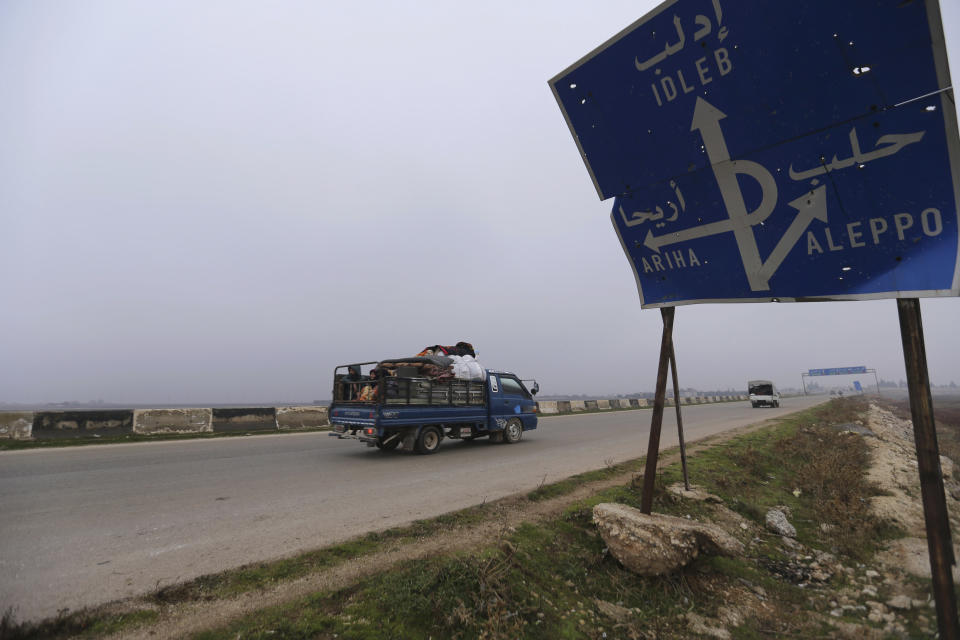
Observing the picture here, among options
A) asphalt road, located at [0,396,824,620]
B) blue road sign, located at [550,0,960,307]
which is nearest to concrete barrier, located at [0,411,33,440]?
asphalt road, located at [0,396,824,620]

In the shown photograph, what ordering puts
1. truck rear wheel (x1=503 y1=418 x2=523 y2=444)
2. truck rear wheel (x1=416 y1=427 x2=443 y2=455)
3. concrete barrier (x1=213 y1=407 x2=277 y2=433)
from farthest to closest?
concrete barrier (x1=213 y1=407 x2=277 y2=433)
truck rear wheel (x1=503 y1=418 x2=523 y2=444)
truck rear wheel (x1=416 y1=427 x2=443 y2=455)

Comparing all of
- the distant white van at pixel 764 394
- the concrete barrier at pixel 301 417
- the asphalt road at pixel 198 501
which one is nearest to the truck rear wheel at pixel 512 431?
the asphalt road at pixel 198 501

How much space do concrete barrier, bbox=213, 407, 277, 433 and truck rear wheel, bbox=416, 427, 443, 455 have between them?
26.1ft

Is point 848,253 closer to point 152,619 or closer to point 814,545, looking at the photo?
point 814,545

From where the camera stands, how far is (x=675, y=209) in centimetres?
395

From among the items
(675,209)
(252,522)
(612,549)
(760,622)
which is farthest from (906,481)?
(252,522)

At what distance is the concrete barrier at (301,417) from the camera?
15422 millimetres

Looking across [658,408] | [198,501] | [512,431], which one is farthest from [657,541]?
[512,431]

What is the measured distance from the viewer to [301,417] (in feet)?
52.2

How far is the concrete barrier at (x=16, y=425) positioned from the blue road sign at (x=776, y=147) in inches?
591

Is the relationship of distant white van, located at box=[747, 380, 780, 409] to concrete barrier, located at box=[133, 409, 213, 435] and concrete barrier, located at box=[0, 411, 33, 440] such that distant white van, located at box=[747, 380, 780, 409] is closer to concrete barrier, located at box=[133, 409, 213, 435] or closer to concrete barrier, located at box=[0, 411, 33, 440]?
concrete barrier, located at box=[133, 409, 213, 435]

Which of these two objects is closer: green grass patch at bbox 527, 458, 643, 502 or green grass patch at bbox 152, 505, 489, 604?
green grass patch at bbox 152, 505, 489, 604

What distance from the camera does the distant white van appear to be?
33.3m

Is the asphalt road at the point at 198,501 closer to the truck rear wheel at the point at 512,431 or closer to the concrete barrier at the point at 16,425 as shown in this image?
the truck rear wheel at the point at 512,431
